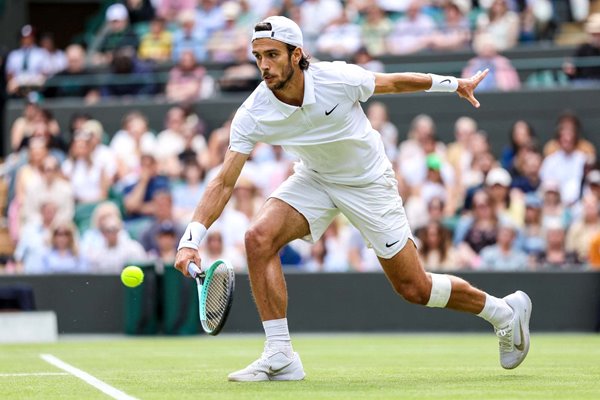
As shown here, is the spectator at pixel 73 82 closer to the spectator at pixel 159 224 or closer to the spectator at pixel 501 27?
the spectator at pixel 159 224

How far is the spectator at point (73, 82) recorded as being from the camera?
1973 cm

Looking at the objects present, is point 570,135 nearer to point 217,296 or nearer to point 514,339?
point 514,339

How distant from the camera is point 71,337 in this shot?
1438cm

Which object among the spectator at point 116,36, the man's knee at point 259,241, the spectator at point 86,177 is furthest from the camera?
the spectator at point 116,36

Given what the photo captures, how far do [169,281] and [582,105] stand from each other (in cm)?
620

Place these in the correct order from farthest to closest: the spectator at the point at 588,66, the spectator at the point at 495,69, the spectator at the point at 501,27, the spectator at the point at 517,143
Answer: the spectator at the point at 501,27 < the spectator at the point at 495,69 < the spectator at the point at 588,66 < the spectator at the point at 517,143

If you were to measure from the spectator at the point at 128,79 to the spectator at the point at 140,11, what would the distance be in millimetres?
2140

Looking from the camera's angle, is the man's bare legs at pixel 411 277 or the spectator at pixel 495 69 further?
the spectator at pixel 495 69

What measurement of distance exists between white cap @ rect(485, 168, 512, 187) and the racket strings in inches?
321

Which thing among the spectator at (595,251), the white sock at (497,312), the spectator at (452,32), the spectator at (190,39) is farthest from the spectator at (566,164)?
the white sock at (497,312)

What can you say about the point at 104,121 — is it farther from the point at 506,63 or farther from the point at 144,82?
the point at 506,63

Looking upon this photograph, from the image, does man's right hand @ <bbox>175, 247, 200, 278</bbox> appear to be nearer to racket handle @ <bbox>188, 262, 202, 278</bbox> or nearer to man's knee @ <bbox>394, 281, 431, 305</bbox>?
racket handle @ <bbox>188, 262, 202, 278</bbox>

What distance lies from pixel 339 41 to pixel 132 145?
3.33m

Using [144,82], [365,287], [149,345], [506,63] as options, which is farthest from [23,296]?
[506,63]
